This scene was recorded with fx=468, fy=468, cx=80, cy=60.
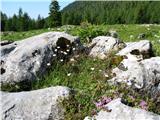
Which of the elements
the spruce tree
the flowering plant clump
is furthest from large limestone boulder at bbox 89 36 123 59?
the spruce tree

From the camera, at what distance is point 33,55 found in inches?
617

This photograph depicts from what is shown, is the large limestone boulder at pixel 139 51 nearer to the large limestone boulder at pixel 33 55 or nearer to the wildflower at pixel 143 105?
the large limestone boulder at pixel 33 55

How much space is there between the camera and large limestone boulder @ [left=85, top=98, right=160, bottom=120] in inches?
406

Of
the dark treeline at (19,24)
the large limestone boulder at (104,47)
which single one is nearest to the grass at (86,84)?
the large limestone boulder at (104,47)

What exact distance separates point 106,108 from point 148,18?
134840mm

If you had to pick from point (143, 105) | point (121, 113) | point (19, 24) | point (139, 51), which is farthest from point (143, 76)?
point (19, 24)

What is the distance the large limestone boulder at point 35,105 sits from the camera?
11.6m

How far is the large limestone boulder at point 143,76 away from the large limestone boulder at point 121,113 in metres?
1.86

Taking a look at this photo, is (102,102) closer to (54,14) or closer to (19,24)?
(54,14)

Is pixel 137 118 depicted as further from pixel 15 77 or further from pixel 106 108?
pixel 15 77

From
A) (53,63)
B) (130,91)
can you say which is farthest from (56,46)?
(130,91)

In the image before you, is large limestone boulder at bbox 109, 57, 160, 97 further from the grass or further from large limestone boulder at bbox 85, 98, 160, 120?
large limestone boulder at bbox 85, 98, 160, 120

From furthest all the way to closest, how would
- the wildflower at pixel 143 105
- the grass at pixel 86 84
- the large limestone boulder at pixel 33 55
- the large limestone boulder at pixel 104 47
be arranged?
1. the large limestone boulder at pixel 104 47
2. the large limestone boulder at pixel 33 55
3. the grass at pixel 86 84
4. the wildflower at pixel 143 105

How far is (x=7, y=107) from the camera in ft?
38.8
